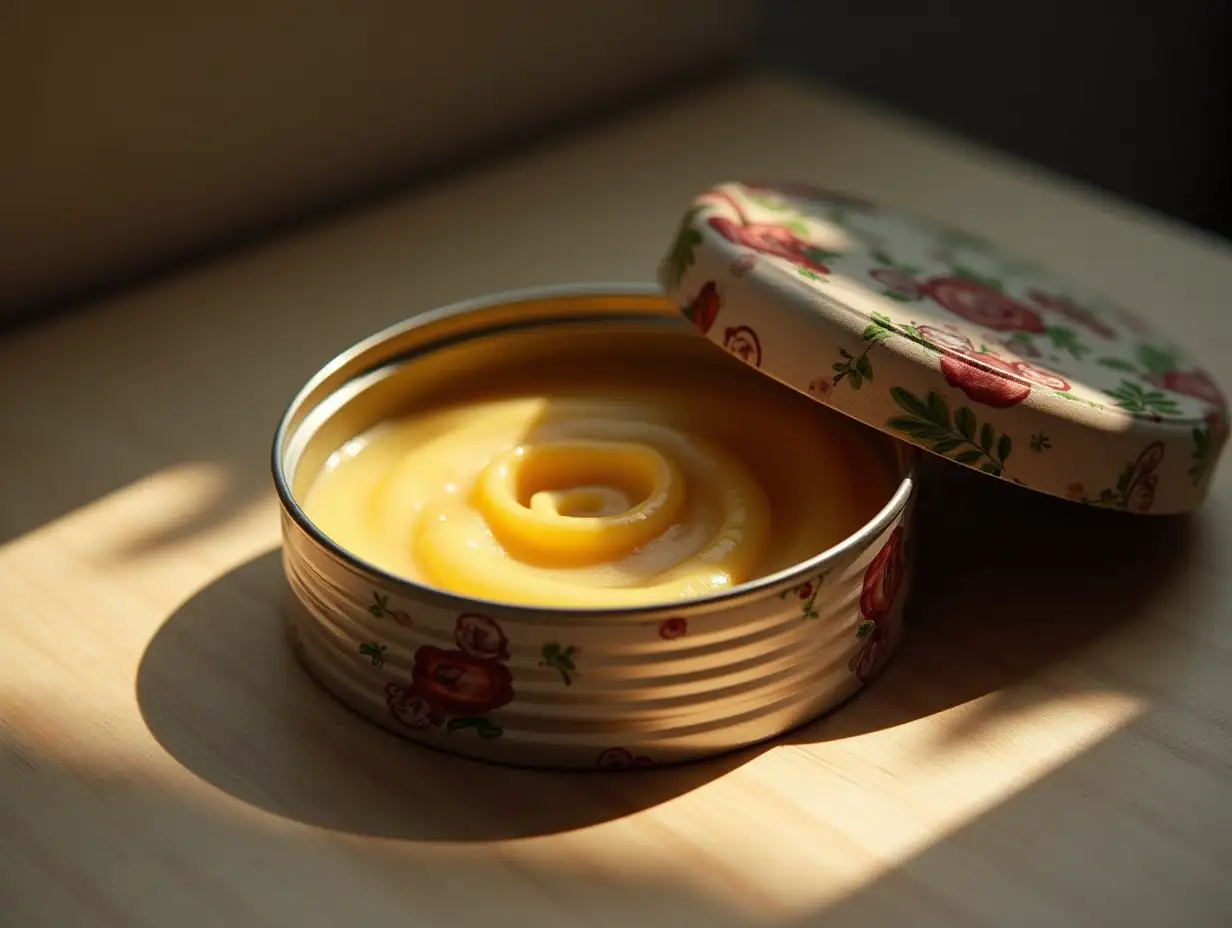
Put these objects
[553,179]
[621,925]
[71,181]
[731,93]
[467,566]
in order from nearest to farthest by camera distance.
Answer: [621,925] < [467,566] < [71,181] < [553,179] < [731,93]

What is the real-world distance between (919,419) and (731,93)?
85 cm

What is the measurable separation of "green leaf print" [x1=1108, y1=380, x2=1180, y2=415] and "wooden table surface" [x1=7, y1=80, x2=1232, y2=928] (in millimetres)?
104

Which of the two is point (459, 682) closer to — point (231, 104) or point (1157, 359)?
point (1157, 359)

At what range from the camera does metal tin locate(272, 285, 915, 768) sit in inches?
27.5

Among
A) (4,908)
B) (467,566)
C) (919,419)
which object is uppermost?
(919,419)

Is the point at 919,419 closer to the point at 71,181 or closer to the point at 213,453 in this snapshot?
the point at 213,453

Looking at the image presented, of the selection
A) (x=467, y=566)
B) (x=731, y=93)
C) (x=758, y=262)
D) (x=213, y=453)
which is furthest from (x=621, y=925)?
(x=731, y=93)

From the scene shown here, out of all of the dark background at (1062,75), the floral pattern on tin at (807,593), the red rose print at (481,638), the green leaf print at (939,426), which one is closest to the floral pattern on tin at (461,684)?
the red rose print at (481,638)

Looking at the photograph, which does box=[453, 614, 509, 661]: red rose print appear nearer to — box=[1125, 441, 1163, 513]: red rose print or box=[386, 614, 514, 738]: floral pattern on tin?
box=[386, 614, 514, 738]: floral pattern on tin

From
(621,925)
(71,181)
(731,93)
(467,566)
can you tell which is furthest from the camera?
(731,93)

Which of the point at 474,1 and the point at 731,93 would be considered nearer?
the point at 474,1

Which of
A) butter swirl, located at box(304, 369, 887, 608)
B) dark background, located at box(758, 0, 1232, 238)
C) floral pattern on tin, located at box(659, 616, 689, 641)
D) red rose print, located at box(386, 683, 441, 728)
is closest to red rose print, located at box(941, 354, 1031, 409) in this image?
butter swirl, located at box(304, 369, 887, 608)

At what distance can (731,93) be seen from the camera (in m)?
1.57

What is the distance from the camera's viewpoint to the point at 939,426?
0.79 metres
